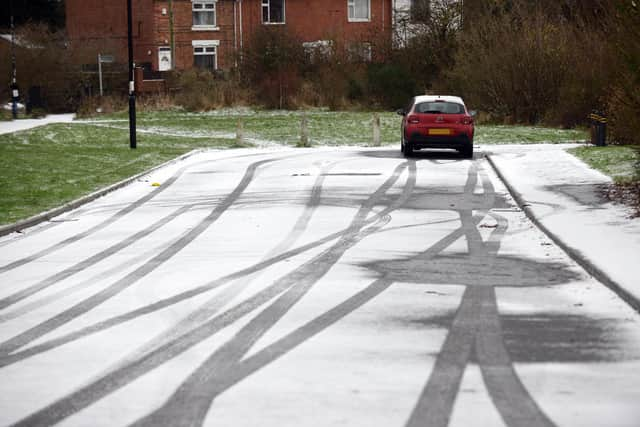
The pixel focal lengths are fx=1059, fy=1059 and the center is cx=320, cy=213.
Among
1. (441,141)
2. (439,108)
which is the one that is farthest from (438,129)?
(439,108)

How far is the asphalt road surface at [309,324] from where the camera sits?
6.62 m

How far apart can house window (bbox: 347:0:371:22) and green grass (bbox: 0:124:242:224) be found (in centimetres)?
2654

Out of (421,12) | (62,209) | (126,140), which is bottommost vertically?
(62,209)

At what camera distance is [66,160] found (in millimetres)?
26812

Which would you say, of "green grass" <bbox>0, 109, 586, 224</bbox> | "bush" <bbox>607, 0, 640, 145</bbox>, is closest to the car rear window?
"green grass" <bbox>0, 109, 586, 224</bbox>

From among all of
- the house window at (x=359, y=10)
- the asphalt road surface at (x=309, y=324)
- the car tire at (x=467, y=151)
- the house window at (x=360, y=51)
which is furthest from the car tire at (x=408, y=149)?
the house window at (x=359, y=10)

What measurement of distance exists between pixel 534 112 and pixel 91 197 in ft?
80.0

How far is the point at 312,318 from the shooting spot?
9141mm

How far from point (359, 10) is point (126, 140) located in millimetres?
31731

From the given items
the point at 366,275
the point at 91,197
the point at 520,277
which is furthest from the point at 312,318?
the point at 91,197

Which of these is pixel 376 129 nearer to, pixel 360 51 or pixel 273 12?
pixel 360 51

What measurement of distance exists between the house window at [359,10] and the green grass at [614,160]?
35562 mm

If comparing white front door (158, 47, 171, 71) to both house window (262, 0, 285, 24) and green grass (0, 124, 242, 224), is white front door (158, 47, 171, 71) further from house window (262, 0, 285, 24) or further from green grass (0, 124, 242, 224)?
green grass (0, 124, 242, 224)

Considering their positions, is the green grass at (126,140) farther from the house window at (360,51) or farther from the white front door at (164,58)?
the white front door at (164,58)
